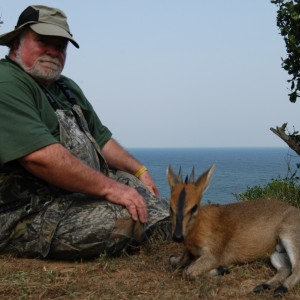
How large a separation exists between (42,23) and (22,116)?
4.13ft

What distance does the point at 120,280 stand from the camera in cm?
593

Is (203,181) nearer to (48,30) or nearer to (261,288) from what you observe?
(261,288)

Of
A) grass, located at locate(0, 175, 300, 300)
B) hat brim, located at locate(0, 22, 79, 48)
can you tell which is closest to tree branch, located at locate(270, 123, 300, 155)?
grass, located at locate(0, 175, 300, 300)

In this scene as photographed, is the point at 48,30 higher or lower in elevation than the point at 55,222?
higher

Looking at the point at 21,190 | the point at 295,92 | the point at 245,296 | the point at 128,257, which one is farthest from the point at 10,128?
the point at 295,92

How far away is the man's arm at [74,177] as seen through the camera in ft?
20.4

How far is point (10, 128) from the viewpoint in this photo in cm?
621

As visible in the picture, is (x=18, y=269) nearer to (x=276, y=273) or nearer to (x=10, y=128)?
(x=10, y=128)

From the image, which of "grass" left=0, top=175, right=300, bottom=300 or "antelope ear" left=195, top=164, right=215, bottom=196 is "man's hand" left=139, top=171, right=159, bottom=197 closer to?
"grass" left=0, top=175, right=300, bottom=300

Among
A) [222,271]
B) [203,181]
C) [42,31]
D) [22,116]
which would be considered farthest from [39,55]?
[222,271]

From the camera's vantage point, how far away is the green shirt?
6.17 meters

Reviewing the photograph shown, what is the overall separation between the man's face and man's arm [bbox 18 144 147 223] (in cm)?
113

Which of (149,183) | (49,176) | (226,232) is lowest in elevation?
(226,232)

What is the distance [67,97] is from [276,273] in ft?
11.6
